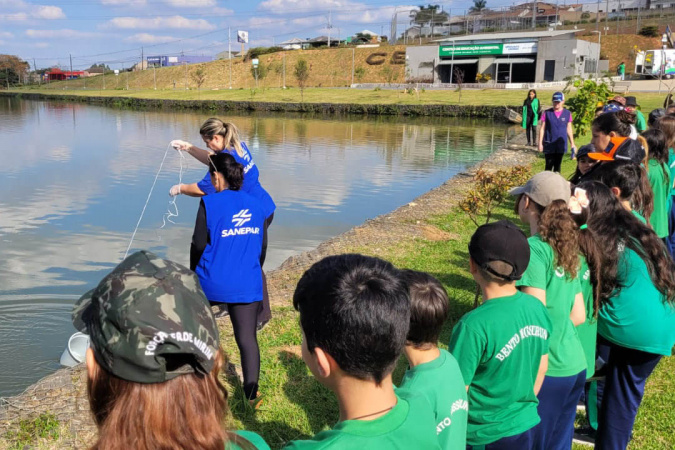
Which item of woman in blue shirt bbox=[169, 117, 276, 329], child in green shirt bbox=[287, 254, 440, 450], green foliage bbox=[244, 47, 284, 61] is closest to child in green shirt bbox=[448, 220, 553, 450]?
child in green shirt bbox=[287, 254, 440, 450]

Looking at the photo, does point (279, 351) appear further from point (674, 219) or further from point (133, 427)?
point (674, 219)

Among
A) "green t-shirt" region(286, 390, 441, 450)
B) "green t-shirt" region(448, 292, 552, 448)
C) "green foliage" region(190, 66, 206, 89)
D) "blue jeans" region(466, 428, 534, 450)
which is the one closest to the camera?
"green t-shirt" region(286, 390, 441, 450)

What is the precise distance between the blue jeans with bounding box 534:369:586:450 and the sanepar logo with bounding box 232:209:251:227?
2.00 metres

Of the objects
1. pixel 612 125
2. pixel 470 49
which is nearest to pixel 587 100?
pixel 612 125

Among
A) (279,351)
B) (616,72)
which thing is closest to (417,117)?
(616,72)

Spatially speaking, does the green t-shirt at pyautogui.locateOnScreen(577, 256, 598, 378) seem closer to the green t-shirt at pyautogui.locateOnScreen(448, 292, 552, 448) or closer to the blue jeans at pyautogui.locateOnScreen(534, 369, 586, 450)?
the blue jeans at pyautogui.locateOnScreen(534, 369, 586, 450)

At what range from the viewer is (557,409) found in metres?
2.96

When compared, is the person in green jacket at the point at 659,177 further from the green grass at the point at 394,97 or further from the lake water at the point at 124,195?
the green grass at the point at 394,97

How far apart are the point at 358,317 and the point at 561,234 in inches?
71.0

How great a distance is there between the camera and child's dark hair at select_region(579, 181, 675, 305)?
332 centimetres

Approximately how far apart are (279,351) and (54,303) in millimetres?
3937

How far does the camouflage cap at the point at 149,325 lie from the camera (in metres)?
1.27

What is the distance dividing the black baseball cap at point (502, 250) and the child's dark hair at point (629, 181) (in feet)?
5.22

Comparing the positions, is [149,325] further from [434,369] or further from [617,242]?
[617,242]
